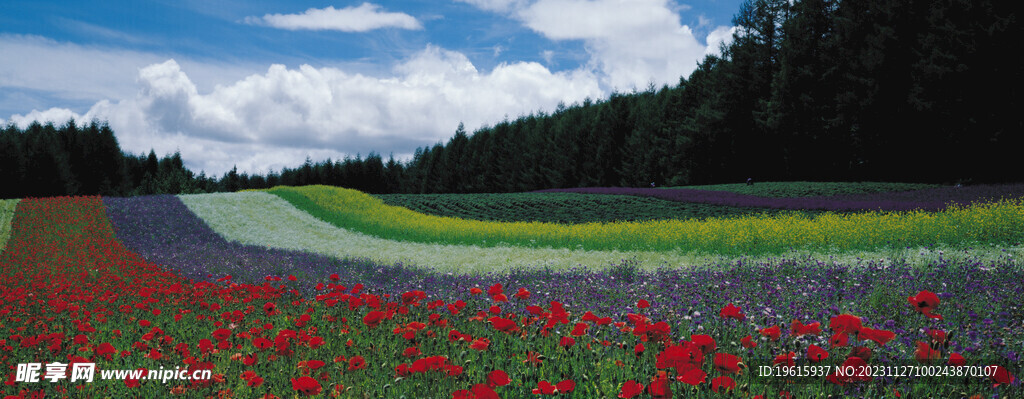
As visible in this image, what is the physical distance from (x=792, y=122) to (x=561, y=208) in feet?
60.7

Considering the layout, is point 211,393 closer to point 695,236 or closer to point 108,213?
point 695,236

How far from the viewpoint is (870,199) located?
21969 mm

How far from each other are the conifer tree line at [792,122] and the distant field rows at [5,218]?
2101 centimetres

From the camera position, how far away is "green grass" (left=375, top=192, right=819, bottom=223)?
21.6 meters

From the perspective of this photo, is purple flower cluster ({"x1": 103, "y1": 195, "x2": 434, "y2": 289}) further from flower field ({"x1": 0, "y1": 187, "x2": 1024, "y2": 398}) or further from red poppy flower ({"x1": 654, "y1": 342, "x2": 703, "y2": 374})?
red poppy flower ({"x1": 654, "y1": 342, "x2": 703, "y2": 374})

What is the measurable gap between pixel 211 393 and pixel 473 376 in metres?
1.68

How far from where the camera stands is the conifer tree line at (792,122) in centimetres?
2659

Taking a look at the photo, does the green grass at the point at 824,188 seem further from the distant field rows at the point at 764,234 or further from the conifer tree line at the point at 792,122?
the distant field rows at the point at 764,234

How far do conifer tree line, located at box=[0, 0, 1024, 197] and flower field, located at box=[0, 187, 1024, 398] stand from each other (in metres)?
18.5

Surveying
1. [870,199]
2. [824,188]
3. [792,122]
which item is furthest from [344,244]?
[792,122]

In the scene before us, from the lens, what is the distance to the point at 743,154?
38250 millimetres

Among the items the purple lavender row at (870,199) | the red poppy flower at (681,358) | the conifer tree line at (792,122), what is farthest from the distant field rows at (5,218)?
the purple lavender row at (870,199)

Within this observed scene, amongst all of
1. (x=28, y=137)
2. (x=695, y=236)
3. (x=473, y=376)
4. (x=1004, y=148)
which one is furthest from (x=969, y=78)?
(x=28, y=137)
